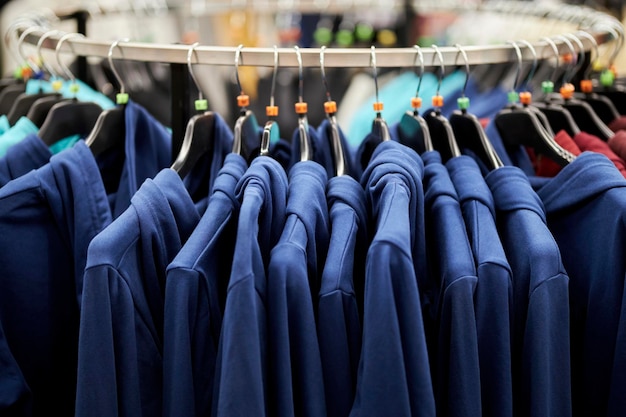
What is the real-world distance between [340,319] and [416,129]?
0.33 m

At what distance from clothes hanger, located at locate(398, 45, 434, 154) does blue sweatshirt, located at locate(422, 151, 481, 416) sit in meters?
0.13

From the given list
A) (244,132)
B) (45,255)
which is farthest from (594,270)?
(45,255)

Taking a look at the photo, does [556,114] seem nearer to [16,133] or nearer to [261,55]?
[261,55]

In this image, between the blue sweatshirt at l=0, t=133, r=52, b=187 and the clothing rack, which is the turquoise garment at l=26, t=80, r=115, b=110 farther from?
the blue sweatshirt at l=0, t=133, r=52, b=187

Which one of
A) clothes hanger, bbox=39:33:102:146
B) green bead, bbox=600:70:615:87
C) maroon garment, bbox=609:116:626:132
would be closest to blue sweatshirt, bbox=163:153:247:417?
clothes hanger, bbox=39:33:102:146

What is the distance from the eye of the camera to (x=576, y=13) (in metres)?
1.16

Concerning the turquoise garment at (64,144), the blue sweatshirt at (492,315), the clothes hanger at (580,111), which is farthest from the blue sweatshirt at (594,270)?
the turquoise garment at (64,144)

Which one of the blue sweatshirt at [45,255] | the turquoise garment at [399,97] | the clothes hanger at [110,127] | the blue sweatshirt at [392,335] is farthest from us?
the turquoise garment at [399,97]

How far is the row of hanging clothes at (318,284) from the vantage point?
21.9 inches

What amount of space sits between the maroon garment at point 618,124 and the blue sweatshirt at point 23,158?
2.53 feet

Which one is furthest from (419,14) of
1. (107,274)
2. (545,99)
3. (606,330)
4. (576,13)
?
(107,274)

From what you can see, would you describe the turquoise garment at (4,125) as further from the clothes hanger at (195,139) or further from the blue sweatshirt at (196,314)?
the blue sweatshirt at (196,314)

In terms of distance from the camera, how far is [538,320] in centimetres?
60

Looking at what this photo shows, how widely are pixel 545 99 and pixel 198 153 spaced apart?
53 centimetres
